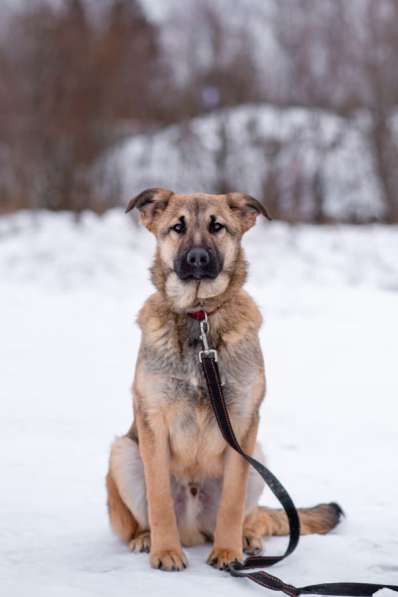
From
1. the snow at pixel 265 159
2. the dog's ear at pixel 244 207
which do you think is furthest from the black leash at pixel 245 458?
the snow at pixel 265 159

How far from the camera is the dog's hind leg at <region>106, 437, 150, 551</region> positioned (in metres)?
3.40

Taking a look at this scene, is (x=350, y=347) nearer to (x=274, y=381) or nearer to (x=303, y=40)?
(x=274, y=381)

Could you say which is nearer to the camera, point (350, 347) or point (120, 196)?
point (350, 347)

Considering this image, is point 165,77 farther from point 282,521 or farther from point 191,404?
point 191,404

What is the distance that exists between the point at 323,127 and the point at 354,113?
75 centimetres

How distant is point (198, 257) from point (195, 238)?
0.13m

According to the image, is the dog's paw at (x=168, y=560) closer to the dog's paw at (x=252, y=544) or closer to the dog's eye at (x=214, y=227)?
the dog's paw at (x=252, y=544)

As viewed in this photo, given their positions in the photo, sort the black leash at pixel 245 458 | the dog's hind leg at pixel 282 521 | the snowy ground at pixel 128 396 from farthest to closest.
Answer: the dog's hind leg at pixel 282 521 → the snowy ground at pixel 128 396 → the black leash at pixel 245 458

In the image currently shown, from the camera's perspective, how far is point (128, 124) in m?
18.0

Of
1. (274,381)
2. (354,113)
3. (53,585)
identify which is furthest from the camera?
(354,113)

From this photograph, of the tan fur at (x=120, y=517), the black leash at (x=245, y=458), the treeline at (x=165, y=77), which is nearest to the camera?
the black leash at (x=245, y=458)

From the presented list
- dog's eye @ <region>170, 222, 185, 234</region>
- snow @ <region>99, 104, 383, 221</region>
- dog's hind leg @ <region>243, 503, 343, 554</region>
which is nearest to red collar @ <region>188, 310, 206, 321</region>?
dog's eye @ <region>170, 222, 185, 234</region>

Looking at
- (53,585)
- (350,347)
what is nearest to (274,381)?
(350,347)

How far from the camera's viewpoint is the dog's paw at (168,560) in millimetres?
3096
